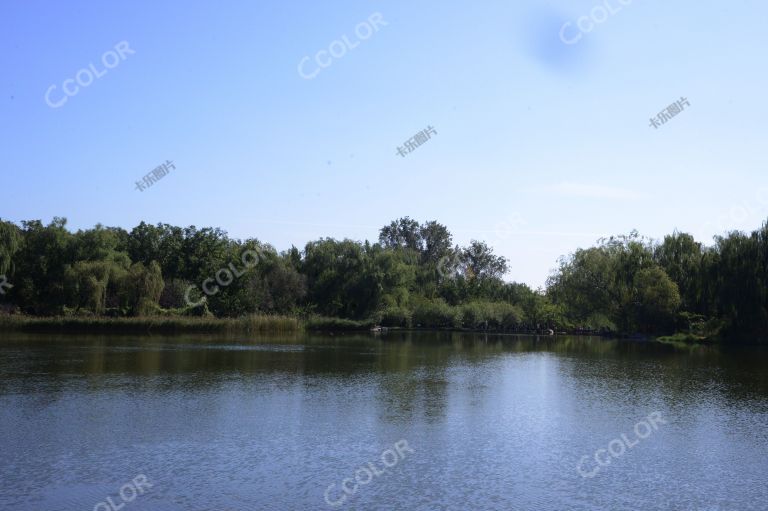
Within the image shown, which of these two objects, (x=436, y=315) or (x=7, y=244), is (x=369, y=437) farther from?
(x=436, y=315)

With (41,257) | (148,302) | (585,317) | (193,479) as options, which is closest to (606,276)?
(585,317)

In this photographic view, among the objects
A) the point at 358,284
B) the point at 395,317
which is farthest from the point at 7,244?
the point at 395,317

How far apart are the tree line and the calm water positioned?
78.1 feet

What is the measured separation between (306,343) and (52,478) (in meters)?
33.6

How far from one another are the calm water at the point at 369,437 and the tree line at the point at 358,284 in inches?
937

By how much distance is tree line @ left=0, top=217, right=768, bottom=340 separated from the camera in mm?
53656

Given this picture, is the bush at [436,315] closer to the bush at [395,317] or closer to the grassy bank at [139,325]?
the bush at [395,317]

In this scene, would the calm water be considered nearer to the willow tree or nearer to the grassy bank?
the grassy bank

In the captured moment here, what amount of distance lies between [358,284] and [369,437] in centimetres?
5207

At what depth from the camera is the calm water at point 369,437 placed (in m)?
11.8

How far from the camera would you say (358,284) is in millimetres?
68000

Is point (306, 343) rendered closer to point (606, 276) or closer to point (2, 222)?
point (2, 222)

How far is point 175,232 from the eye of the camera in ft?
218

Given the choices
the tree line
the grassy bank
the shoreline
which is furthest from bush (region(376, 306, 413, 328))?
the grassy bank
